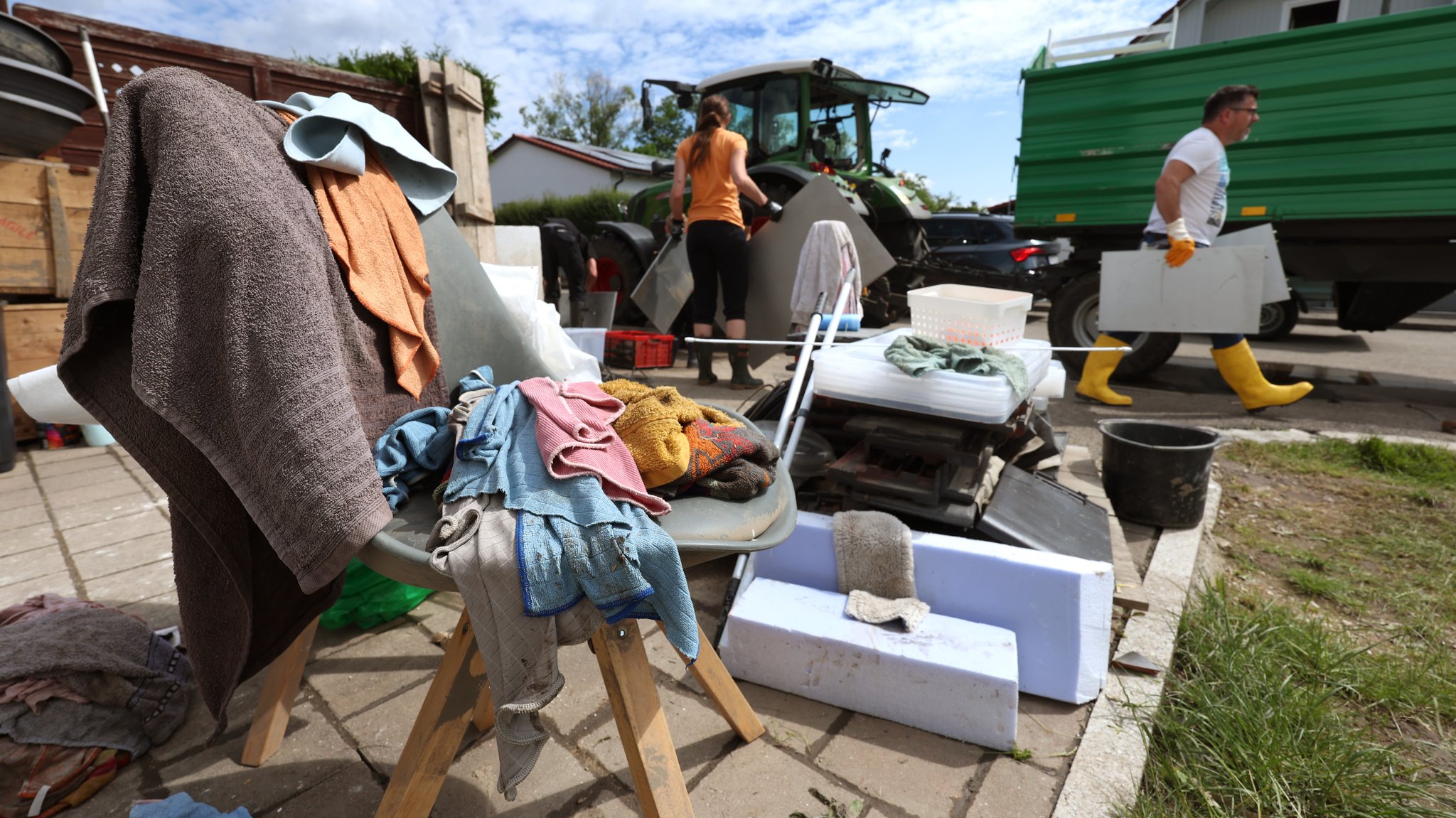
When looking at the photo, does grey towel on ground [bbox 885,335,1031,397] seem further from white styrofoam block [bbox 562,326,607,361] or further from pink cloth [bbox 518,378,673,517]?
white styrofoam block [bbox 562,326,607,361]

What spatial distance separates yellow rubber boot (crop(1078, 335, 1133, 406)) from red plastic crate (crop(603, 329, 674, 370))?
3.07 meters

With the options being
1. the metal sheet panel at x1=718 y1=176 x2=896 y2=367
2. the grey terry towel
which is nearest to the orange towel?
the grey terry towel

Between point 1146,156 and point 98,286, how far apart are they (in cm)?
656

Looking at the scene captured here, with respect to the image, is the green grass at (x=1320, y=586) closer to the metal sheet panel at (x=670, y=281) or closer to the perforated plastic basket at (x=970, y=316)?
the perforated plastic basket at (x=970, y=316)

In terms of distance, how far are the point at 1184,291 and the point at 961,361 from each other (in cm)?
351

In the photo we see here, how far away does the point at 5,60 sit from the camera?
3143 mm

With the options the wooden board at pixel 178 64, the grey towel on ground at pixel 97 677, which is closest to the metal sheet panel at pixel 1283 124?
the wooden board at pixel 178 64

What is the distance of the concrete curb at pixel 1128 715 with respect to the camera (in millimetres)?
1431

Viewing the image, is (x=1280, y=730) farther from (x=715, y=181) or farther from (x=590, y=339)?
(x=715, y=181)

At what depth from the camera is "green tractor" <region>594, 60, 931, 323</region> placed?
6.55m

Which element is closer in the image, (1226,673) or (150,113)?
(150,113)

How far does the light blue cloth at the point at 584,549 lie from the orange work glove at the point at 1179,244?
4.68 m

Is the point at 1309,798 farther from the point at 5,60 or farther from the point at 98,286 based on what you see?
the point at 5,60

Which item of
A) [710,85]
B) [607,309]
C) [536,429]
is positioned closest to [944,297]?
[536,429]
